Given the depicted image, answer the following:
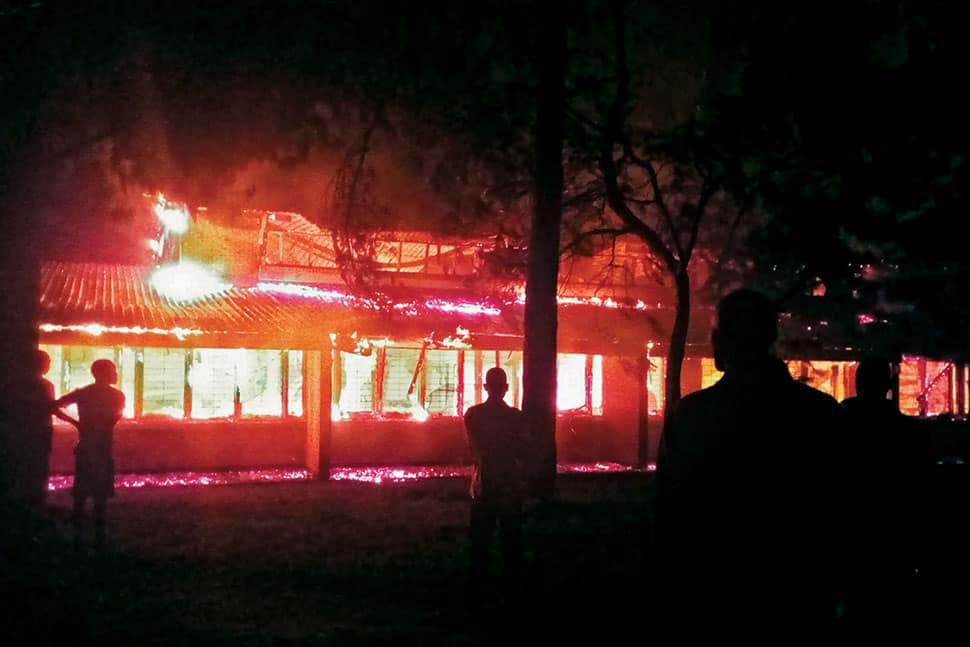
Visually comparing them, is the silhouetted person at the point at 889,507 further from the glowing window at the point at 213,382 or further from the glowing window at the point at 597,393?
the glowing window at the point at 597,393

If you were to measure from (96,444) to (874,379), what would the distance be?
261 inches

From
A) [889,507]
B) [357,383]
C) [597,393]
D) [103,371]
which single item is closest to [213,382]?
[357,383]

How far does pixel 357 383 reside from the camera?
55.9 feet

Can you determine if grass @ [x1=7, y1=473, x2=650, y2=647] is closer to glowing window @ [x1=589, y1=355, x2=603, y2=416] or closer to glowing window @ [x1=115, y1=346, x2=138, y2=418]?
glowing window @ [x1=115, y1=346, x2=138, y2=418]

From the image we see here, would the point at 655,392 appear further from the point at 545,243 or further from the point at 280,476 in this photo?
the point at 545,243

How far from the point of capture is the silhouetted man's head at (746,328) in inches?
106

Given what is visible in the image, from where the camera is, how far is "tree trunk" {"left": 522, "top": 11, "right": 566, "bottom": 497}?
11.0 meters

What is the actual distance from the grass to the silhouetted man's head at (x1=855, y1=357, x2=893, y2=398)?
2657mm

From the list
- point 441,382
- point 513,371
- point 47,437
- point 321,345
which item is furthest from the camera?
point 513,371

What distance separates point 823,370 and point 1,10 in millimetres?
18561

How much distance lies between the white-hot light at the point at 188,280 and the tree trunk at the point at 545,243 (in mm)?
6156

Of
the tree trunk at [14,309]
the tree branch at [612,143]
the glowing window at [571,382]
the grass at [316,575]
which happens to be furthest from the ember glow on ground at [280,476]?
the tree trunk at [14,309]

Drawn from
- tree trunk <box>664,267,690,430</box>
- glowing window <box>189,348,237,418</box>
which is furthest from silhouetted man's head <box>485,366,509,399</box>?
glowing window <box>189,348,237,418</box>

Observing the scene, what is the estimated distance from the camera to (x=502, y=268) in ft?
45.2
